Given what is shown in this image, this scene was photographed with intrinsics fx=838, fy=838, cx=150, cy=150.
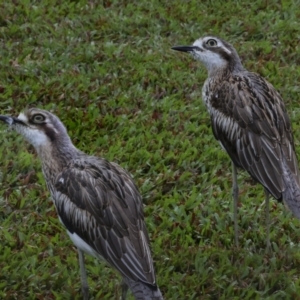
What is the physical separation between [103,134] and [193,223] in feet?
5.80

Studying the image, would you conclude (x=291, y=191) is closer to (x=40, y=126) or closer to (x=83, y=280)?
(x=83, y=280)

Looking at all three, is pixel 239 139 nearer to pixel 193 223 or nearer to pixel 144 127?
pixel 193 223

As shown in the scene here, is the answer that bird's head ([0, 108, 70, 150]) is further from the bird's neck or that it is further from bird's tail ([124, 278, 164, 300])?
bird's tail ([124, 278, 164, 300])

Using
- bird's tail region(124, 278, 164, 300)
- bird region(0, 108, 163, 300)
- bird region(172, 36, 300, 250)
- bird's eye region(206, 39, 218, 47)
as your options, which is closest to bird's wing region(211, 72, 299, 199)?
bird region(172, 36, 300, 250)

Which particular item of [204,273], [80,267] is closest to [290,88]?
[204,273]

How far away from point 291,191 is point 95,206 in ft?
5.37

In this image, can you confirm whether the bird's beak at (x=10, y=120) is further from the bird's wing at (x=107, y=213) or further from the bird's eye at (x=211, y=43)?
the bird's eye at (x=211, y=43)

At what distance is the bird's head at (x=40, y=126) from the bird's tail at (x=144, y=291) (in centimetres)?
149

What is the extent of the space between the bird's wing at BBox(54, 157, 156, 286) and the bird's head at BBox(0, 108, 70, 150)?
0.29m

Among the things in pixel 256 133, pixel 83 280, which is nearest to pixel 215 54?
pixel 256 133

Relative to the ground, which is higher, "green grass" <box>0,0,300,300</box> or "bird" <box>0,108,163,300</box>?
"bird" <box>0,108,163,300</box>

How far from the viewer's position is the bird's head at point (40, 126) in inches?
261

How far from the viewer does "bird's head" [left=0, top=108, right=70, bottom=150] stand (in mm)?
6641

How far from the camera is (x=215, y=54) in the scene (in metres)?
8.14
